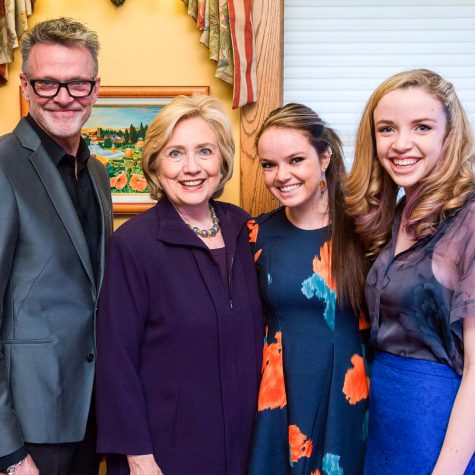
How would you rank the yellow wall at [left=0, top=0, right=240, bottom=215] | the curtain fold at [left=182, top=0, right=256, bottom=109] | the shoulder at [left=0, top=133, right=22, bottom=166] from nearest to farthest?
the shoulder at [left=0, top=133, right=22, bottom=166]
the curtain fold at [left=182, top=0, right=256, bottom=109]
the yellow wall at [left=0, top=0, right=240, bottom=215]

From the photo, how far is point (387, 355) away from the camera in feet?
5.45

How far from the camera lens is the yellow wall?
2.58 meters

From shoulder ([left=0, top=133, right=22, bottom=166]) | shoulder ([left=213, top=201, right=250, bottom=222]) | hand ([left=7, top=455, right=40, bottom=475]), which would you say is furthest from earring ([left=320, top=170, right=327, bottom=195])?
hand ([left=7, top=455, right=40, bottom=475])

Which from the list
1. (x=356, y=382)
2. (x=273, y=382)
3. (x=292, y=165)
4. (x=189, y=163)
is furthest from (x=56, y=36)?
(x=356, y=382)

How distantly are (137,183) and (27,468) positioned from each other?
132cm

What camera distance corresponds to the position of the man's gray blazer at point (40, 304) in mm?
1621

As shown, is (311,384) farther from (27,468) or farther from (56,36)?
(56,36)

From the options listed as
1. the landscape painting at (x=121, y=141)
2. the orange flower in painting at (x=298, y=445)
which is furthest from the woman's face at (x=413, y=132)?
the landscape painting at (x=121, y=141)

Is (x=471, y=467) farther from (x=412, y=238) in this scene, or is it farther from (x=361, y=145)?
(x=361, y=145)

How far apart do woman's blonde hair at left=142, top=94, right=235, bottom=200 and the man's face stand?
0.74 feet

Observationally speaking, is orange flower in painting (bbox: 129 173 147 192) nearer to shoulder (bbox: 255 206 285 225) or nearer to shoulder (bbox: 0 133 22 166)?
shoulder (bbox: 255 206 285 225)

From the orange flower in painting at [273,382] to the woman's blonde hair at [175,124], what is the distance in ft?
1.93

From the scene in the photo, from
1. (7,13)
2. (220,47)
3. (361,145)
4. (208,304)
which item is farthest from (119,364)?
(7,13)

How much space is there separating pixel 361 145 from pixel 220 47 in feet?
3.18
